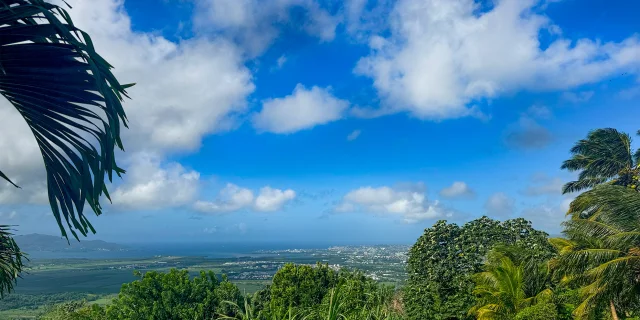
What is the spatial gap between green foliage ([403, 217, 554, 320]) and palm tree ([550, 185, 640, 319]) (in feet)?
12.4

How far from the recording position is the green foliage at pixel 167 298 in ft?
44.2

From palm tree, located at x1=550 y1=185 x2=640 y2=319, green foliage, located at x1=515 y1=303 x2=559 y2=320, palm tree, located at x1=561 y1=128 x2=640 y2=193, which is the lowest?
green foliage, located at x1=515 y1=303 x2=559 y2=320

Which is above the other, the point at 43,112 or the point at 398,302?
the point at 43,112

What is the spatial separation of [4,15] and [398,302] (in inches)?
660

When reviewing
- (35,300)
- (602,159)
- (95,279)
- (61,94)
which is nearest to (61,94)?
(61,94)

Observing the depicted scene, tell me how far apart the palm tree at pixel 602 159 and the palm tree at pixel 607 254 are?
9.72m

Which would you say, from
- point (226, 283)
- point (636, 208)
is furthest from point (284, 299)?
point (636, 208)

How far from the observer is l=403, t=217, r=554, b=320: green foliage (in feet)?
43.4

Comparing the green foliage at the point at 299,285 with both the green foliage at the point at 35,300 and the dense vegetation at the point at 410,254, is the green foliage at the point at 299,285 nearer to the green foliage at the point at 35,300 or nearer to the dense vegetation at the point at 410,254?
the dense vegetation at the point at 410,254

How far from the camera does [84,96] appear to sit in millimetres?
1300

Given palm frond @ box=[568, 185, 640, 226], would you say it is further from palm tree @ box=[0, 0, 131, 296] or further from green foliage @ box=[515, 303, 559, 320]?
palm tree @ box=[0, 0, 131, 296]

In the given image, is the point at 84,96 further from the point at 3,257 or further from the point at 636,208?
the point at 636,208

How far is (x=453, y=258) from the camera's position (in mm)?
13977

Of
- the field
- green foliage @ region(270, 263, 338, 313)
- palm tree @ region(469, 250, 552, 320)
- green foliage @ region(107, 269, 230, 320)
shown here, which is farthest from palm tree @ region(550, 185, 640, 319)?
the field
